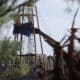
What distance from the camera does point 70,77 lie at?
7.76 feet

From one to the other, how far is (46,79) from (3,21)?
655 cm

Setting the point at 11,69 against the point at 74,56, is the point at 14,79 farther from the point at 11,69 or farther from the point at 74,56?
the point at 74,56

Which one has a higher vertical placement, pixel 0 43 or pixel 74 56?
pixel 0 43

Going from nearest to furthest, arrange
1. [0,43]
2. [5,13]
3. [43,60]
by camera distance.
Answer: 1. [5,13]
2. [0,43]
3. [43,60]

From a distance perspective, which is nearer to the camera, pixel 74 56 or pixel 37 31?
pixel 74 56

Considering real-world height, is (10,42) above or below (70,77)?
above

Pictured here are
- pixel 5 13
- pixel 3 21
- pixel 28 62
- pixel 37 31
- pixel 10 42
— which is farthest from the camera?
pixel 28 62

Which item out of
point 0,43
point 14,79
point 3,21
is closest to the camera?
point 3,21

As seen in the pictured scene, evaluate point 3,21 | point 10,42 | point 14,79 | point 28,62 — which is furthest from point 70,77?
point 28,62

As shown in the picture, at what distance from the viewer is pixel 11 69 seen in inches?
709

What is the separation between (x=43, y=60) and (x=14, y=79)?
8.52 ft

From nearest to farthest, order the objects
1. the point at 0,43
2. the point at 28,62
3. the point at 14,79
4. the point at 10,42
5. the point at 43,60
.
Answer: the point at 0,43 → the point at 10,42 → the point at 14,79 → the point at 43,60 → the point at 28,62

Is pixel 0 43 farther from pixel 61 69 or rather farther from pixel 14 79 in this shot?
pixel 61 69

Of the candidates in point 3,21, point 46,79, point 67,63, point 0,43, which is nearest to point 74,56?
point 67,63
